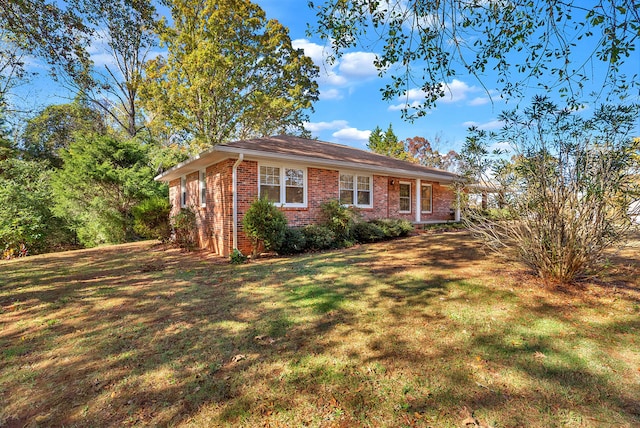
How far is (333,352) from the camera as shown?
10.6ft

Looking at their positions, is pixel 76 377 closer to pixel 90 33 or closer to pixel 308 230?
pixel 308 230

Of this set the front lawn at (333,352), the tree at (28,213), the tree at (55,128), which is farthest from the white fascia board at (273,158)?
the tree at (55,128)

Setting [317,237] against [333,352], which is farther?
[317,237]

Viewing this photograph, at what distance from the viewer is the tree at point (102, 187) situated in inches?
574

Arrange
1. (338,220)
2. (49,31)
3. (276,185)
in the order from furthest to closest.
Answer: (338,220) → (276,185) → (49,31)

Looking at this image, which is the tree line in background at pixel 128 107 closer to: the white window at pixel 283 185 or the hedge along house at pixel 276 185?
the hedge along house at pixel 276 185

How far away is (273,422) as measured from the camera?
7.54 feet

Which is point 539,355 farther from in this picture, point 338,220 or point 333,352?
point 338,220

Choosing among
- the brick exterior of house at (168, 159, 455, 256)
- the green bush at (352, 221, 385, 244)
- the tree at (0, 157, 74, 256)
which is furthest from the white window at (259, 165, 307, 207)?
the tree at (0, 157, 74, 256)

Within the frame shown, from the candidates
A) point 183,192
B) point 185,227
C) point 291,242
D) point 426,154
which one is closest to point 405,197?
point 291,242

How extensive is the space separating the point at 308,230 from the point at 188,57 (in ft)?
50.5

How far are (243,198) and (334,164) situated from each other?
138 inches

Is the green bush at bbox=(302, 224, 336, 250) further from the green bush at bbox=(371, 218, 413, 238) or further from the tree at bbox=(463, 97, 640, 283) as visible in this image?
the tree at bbox=(463, 97, 640, 283)

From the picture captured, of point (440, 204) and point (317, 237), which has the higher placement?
point (440, 204)
